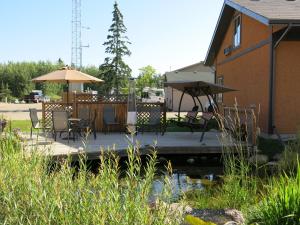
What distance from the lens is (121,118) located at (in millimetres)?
13312

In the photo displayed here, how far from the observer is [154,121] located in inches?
505

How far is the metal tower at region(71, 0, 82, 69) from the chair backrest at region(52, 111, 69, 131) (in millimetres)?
34812

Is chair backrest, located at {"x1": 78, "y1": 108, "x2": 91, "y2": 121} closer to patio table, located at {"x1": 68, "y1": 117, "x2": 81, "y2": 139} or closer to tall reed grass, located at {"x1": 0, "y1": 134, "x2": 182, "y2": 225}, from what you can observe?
patio table, located at {"x1": 68, "y1": 117, "x2": 81, "y2": 139}

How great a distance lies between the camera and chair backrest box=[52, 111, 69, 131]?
33.8 ft

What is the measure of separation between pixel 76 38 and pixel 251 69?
34109 mm

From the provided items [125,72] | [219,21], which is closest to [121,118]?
[219,21]

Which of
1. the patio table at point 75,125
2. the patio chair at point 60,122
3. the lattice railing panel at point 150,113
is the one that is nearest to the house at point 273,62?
the lattice railing panel at point 150,113

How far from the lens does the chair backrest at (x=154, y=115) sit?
1273 centimetres

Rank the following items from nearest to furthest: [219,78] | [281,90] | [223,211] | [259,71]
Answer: [223,211] < [281,90] < [259,71] < [219,78]

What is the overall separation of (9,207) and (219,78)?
1753cm

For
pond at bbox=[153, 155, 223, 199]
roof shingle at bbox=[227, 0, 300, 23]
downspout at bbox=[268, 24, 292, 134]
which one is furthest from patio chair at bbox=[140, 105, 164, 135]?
roof shingle at bbox=[227, 0, 300, 23]

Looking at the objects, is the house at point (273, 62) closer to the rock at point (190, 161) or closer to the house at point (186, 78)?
the rock at point (190, 161)

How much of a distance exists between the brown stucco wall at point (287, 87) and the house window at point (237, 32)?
4187mm

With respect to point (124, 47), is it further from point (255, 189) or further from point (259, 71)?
point (255, 189)
